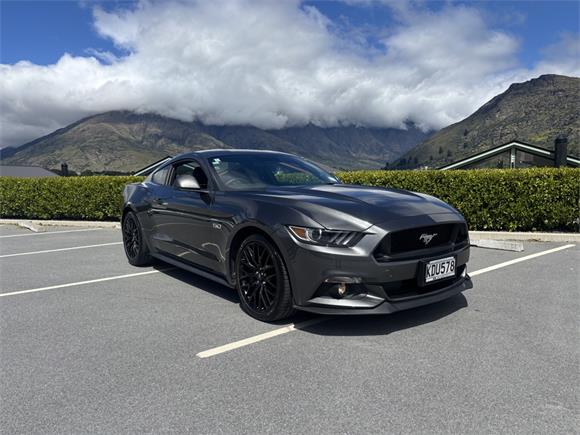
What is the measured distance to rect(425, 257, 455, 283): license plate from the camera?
3.38m

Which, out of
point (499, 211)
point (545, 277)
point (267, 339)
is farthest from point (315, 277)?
point (499, 211)

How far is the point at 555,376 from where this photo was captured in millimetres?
2727

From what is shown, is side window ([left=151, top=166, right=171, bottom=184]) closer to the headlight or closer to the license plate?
the headlight

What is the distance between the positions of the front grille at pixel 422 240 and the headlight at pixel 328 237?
0.62ft

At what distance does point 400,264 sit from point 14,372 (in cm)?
272

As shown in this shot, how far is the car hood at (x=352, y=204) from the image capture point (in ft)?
10.9

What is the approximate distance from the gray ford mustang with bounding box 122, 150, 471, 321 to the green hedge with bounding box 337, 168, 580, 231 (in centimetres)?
508

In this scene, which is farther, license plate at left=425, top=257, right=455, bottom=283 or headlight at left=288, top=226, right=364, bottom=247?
license plate at left=425, top=257, right=455, bottom=283

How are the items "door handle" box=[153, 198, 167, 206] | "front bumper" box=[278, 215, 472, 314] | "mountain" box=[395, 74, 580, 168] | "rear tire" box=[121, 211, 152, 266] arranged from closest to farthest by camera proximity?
"front bumper" box=[278, 215, 472, 314], "door handle" box=[153, 198, 167, 206], "rear tire" box=[121, 211, 152, 266], "mountain" box=[395, 74, 580, 168]

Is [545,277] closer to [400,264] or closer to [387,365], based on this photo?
[400,264]

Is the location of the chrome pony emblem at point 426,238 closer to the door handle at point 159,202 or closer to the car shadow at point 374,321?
the car shadow at point 374,321

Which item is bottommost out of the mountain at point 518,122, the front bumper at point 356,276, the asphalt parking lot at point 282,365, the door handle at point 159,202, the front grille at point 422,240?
the asphalt parking lot at point 282,365

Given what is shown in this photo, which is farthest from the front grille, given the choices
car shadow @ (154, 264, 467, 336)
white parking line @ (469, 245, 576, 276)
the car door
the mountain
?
the mountain

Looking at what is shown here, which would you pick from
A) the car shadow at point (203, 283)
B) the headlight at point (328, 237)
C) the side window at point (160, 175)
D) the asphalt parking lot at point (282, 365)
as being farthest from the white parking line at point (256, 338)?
the side window at point (160, 175)
